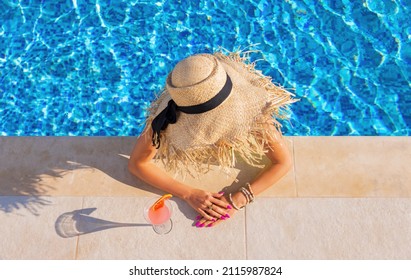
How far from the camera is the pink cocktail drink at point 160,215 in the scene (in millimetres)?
3058

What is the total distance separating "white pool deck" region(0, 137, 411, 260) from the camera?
328 cm

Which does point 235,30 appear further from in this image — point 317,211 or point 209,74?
A: point 209,74

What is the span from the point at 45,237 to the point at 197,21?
2788mm

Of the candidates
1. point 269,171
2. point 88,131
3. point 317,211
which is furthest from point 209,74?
point 88,131

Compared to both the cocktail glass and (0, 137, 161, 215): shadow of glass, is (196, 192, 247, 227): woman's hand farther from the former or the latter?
(0, 137, 161, 215): shadow of glass

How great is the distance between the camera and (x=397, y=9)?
4.61 m

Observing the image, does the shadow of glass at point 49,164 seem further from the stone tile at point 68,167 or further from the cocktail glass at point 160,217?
the cocktail glass at point 160,217

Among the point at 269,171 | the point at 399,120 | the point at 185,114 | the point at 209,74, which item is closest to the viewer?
the point at 209,74

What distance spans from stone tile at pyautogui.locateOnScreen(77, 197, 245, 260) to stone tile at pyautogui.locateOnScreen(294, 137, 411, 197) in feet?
2.30

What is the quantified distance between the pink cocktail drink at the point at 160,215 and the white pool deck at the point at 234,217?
22 cm

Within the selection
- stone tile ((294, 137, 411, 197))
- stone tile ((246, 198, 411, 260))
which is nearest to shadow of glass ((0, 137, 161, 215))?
stone tile ((246, 198, 411, 260))

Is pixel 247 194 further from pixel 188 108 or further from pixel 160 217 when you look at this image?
pixel 188 108

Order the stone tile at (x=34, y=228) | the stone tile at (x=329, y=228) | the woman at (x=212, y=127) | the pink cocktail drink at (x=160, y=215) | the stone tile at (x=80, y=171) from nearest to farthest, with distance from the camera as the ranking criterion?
the woman at (x=212, y=127) < the pink cocktail drink at (x=160, y=215) < the stone tile at (x=329, y=228) < the stone tile at (x=34, y=228) < the stone tile at (x=80, y=171)

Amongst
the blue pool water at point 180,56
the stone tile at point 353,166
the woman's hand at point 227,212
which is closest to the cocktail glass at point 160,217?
the woman's hand at point 227,212
